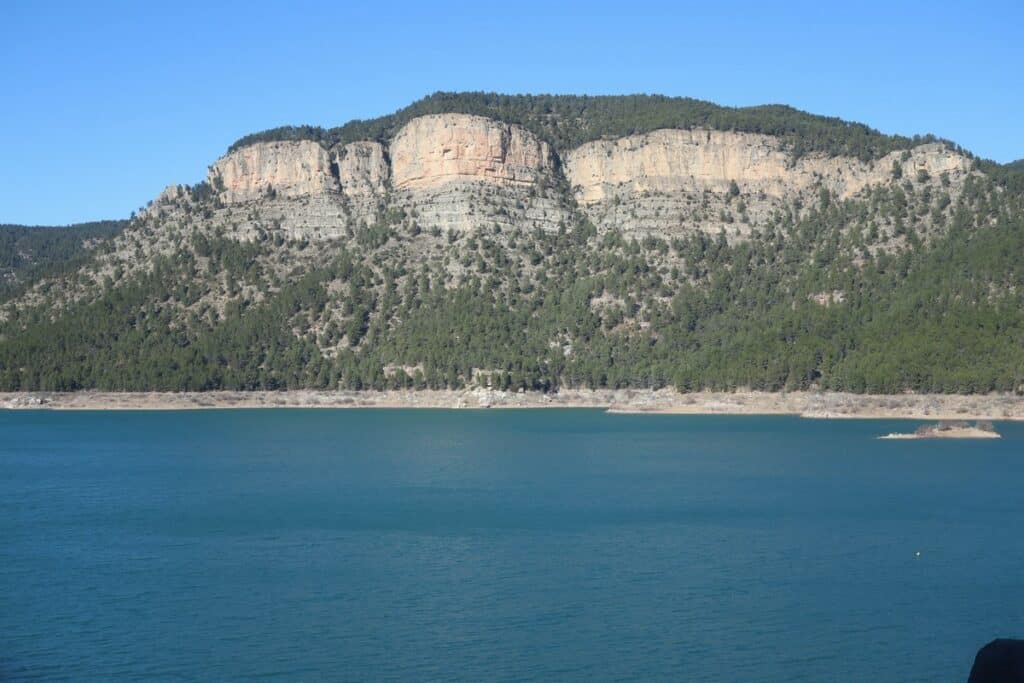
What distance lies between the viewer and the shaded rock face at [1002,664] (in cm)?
1625

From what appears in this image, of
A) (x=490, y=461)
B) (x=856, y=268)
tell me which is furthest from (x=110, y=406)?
(x=856, y=268)

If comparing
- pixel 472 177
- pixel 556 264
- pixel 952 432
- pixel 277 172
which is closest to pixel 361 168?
Result: pixel 277 172

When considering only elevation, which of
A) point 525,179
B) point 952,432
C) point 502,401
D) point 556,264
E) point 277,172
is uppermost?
point 277,172

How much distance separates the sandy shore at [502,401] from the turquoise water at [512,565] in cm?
2899

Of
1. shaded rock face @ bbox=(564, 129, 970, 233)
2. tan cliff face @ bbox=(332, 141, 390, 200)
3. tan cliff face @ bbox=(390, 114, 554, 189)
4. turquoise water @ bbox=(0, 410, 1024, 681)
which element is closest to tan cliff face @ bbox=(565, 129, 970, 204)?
shaded rock face @ bbox=(564, 129, 970, 233)

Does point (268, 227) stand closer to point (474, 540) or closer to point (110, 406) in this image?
point (110, 406)

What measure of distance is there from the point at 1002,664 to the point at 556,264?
134 m

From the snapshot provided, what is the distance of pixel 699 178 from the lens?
6181 inches

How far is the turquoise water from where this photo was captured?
95.2 ft

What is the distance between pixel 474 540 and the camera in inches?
1737

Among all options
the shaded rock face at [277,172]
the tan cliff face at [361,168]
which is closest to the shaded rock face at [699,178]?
the tan cliff face at [361,168]

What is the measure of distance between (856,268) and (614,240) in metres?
33.2

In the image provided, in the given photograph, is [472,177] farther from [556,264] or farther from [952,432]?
[952,432]

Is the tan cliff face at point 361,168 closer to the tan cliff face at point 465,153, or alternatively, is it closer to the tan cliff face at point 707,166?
the tan cliff face at point 465,153
